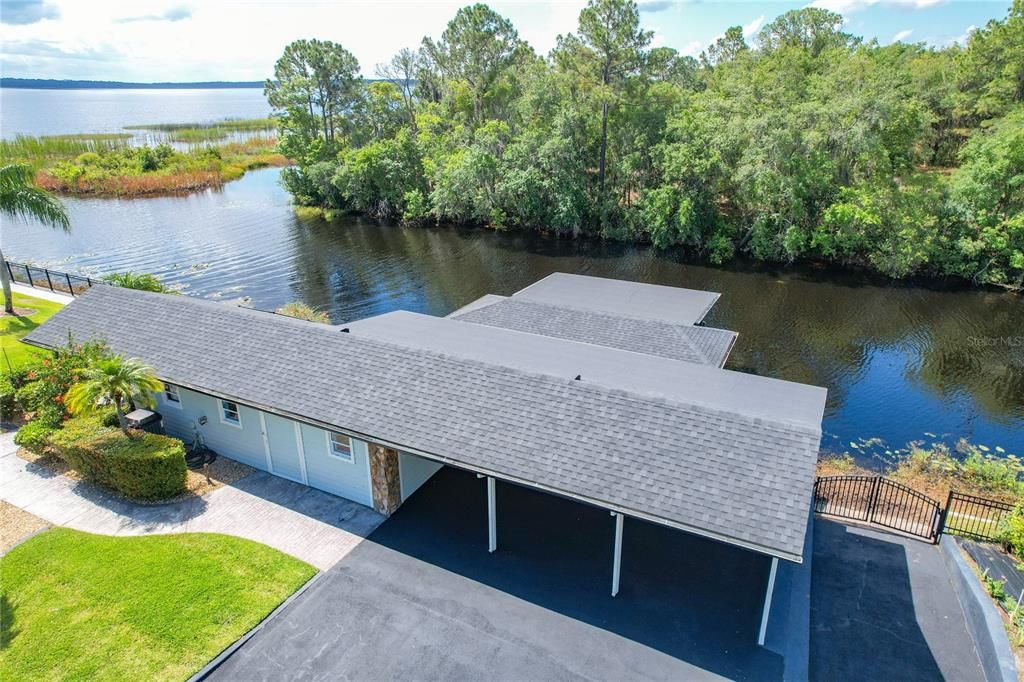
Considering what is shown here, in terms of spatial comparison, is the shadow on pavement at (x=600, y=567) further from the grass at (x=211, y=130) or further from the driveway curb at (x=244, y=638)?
the grass at (x=211, y=130)

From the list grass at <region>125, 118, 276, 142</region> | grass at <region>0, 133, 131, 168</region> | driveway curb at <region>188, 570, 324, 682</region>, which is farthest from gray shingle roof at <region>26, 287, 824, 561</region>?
grass at <region>125, 118, 276, 142</region>

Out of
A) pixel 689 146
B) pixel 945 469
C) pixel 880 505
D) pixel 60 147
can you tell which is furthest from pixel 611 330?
pixel 60 147

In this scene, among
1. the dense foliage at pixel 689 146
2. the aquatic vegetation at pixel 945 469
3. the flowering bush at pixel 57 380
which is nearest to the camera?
the flowering bush at pixel 57 380

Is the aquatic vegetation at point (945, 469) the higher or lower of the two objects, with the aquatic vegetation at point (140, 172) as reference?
lower

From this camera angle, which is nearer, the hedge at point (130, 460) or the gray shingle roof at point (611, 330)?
the hedge at point (130, 460)

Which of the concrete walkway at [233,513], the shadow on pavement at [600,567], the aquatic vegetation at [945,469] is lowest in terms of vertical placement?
the aquatic vegetation at [945,469]

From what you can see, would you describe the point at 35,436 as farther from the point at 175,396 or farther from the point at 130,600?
the point at 130,600

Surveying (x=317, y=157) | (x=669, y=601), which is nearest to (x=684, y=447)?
(x=669, y=601)

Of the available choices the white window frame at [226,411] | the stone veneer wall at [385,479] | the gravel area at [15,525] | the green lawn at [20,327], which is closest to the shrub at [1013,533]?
the stone veneer wall at [385,479]
